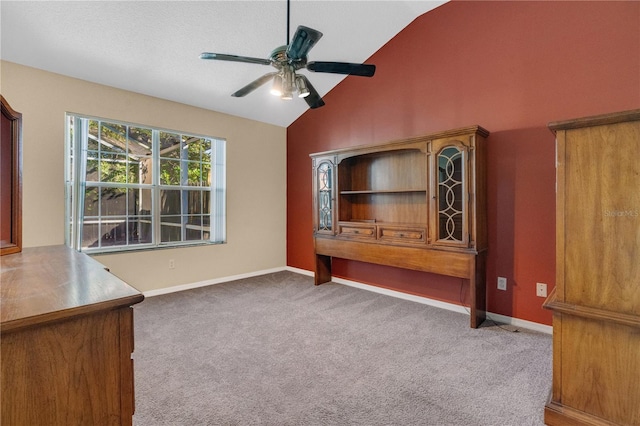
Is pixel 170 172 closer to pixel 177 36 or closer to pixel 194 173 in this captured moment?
pixel 194 173

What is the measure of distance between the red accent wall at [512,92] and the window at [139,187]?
2440mm

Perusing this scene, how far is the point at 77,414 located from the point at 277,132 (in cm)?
462

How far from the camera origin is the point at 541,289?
2805 mm

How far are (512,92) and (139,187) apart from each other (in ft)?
13.8

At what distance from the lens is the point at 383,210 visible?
391 centimetres

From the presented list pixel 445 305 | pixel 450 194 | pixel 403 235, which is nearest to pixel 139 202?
pixel 403 235

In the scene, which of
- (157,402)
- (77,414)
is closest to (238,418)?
(157,402)

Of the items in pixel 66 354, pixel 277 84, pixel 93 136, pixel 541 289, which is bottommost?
pixel 541 289

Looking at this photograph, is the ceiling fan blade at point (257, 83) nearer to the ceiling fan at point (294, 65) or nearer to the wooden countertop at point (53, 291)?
the ceiling fan at point (294, 65)

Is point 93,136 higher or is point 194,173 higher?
point 93,136

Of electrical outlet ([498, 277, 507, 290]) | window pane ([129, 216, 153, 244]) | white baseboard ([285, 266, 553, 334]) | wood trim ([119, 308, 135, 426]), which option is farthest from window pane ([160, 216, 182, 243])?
electrical outlet ([498, 277, 507, 290])

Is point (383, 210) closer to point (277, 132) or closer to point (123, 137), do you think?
point (277, 132)

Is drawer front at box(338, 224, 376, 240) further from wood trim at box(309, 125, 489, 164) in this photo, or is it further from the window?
the window

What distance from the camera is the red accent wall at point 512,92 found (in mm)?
2512
